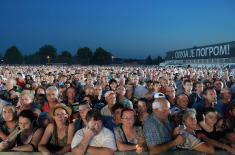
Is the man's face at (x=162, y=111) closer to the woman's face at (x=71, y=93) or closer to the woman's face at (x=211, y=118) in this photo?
the woman's face at (x=211, y=118)

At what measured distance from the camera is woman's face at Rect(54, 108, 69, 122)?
245 inches

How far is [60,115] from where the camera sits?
6.25 m

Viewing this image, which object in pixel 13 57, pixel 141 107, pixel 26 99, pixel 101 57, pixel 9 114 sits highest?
pixel 13 57

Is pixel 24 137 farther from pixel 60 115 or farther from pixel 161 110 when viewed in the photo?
pixel 161 110

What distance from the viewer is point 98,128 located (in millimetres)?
5887

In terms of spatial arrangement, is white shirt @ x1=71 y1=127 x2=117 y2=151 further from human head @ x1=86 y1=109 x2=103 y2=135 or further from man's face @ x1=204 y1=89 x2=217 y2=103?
man's face @ x1=204 y1=89 x2=217 y2=103

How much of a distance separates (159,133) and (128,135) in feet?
2.01

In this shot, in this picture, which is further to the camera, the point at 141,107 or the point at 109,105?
the point at 109,105

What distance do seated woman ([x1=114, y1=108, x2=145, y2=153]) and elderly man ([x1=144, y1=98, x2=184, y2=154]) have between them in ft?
0.73

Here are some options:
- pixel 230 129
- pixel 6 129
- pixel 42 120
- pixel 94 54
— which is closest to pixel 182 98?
pixel 230 129

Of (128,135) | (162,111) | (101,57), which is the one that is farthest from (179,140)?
(101,57)

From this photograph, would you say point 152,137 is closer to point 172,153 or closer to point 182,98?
point 172,153

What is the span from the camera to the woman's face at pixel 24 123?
6.25m

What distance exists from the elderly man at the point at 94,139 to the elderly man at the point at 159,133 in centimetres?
54
